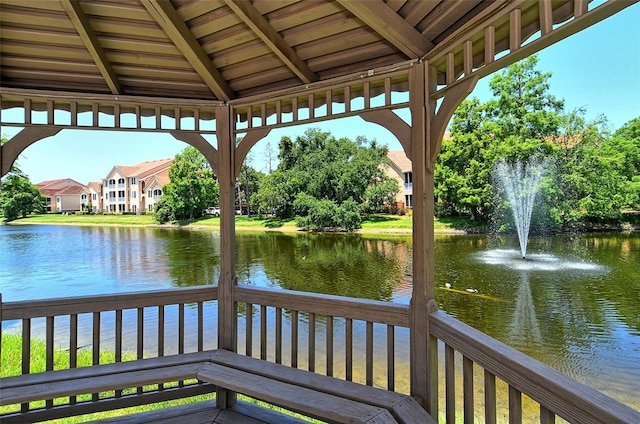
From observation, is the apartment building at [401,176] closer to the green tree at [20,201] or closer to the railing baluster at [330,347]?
the railing baluster at [330,347]

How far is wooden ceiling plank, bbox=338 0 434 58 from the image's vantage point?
168 cm

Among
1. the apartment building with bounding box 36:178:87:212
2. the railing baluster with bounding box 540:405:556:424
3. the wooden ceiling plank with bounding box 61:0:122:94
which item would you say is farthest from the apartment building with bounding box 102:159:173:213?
the railing baluster with bounding box 540:405:556:424

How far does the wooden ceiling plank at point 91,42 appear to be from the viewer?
1862 millimetres

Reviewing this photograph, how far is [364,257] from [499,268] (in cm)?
484

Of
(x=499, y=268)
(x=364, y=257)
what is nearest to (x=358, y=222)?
(x=364, y=257)

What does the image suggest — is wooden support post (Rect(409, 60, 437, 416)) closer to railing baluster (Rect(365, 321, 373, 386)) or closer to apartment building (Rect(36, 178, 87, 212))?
railing baluster (Rect(365, 321, 373, 386))

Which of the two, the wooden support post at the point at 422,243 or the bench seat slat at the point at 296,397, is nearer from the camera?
the bench seat slat at the point at 296,397

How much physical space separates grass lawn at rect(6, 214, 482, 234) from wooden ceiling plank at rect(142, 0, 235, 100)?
19.9 metres

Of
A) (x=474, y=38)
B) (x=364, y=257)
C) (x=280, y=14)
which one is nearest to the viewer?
(x=474, y=38)

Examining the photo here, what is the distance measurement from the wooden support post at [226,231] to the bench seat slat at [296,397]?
1.21ft

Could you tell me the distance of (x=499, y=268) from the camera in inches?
446

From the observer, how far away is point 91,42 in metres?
2.09

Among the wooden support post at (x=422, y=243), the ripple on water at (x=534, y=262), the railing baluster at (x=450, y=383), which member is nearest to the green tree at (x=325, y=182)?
the ripple on water at (x=534, y=262)

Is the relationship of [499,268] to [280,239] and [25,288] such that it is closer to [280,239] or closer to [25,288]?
[280,239]
